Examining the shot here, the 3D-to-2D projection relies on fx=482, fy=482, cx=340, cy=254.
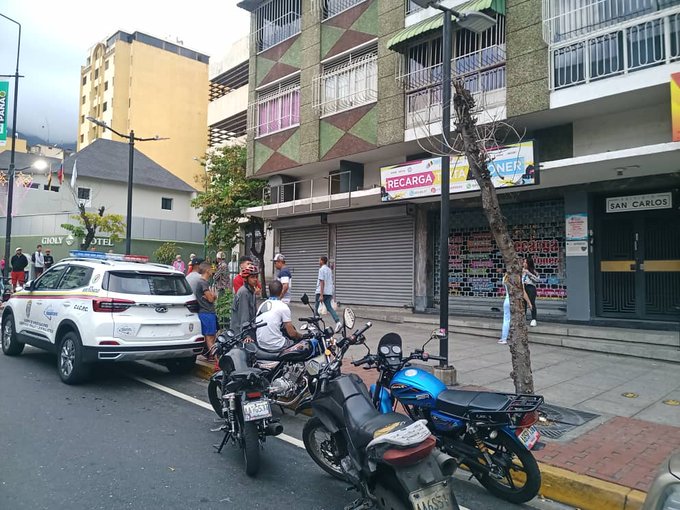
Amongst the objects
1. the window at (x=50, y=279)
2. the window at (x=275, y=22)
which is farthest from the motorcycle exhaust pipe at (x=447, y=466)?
the window at (x=275, y=22)

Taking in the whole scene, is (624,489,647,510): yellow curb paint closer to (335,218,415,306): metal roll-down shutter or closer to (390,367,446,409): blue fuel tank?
(390,367,446,409): blue fuel tank

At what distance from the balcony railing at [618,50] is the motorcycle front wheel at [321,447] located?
387 inches

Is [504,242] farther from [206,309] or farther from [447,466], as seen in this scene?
[206,309]

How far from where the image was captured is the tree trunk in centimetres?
539

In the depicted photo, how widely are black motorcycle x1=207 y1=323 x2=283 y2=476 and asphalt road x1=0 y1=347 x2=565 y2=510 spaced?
0.73 feet

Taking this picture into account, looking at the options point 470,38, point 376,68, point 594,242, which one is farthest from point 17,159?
point 594,242

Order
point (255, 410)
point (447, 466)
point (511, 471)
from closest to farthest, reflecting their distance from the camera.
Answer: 1. point (447, 466)
2. point (511, 471)
3. point (255, 410)

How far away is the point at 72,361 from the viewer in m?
6.71

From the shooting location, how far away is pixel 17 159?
35.9 metres

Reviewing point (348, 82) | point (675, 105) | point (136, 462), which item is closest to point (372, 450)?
point (136, 462)

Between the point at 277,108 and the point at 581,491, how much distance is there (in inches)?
672

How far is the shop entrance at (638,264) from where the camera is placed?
10609 mm

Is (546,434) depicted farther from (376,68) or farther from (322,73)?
(322,73)

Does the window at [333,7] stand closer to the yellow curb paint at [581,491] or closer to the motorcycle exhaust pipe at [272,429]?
the motorcycle exhaust pipe at [272,429]
